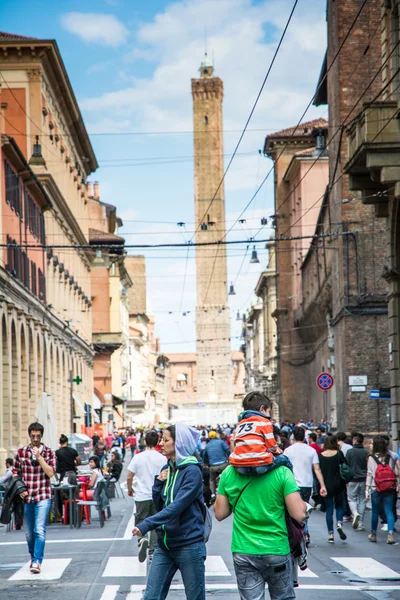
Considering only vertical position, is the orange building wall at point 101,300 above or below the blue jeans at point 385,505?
above

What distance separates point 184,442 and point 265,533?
1268 mm

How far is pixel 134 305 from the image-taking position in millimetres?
131500

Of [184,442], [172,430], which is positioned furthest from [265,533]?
[172,430]

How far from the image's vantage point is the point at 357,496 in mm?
18766

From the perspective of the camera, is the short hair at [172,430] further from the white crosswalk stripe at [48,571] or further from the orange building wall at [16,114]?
the orange building wall at [16,114]

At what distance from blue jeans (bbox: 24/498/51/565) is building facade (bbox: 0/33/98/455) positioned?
1414 cm

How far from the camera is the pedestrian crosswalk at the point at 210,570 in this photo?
41.2 feet

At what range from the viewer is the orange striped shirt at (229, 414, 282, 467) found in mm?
6758

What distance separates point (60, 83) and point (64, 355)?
42.1 feet

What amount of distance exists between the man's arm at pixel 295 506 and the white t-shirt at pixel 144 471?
6260mm

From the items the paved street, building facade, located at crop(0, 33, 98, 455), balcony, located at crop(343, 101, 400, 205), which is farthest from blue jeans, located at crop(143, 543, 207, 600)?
building facade, located at crop(0, 33, 98, 455)

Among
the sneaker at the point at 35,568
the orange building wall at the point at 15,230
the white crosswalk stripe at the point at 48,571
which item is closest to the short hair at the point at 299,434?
the white crosswalk stripe at the point at 48,571

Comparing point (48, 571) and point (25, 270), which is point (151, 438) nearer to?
point (48, 571)

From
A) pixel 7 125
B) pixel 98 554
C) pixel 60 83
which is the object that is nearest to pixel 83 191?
pixel 60 83
